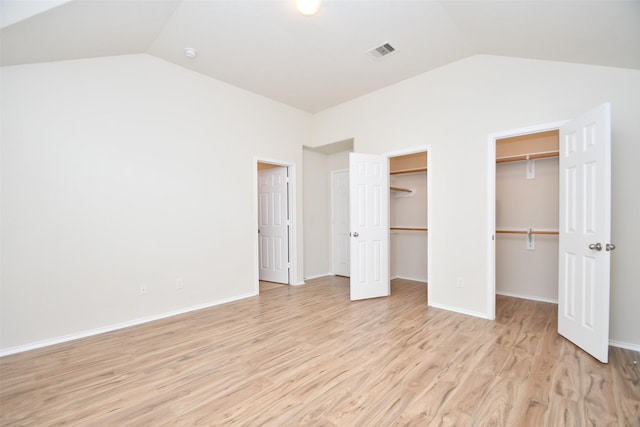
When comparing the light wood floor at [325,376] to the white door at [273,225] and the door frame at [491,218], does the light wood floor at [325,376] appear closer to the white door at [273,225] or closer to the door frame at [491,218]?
the door frame at [491,218]

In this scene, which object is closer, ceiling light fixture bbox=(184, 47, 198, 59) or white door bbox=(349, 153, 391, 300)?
ceiling light fixture bbox=(184, 47, 198, 59)

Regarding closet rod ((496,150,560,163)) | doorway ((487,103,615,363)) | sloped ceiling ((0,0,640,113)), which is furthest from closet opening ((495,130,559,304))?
sloped ceiling ((0,0,640,113))

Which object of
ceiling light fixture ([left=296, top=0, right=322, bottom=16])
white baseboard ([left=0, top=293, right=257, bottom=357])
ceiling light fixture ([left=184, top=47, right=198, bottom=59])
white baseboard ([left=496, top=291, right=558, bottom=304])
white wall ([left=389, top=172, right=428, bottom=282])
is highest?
ceiling light fixture ([left=184, top=47, right=198, bottom=59])

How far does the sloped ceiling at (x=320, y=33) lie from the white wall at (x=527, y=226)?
171 cm

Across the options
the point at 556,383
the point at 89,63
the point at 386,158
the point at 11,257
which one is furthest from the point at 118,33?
the point at 556,383

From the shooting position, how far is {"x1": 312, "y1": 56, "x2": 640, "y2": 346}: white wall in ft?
8.19

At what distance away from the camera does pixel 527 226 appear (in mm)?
4020

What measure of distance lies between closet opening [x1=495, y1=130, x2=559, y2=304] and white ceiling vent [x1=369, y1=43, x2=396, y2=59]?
2.03 m

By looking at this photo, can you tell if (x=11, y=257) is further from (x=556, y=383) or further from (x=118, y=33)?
(x=556, y=383)

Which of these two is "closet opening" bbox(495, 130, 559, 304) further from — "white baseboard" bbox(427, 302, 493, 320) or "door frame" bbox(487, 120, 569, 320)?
"white baseboard" bbox(427, 302, 493, 320)

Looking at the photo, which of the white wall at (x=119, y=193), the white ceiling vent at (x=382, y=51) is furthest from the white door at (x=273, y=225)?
the white ceiling vent at (x=382, y=51)

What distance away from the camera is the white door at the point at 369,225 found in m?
4.04

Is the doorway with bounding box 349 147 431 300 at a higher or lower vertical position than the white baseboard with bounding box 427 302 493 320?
higher

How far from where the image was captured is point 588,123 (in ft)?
7.87
